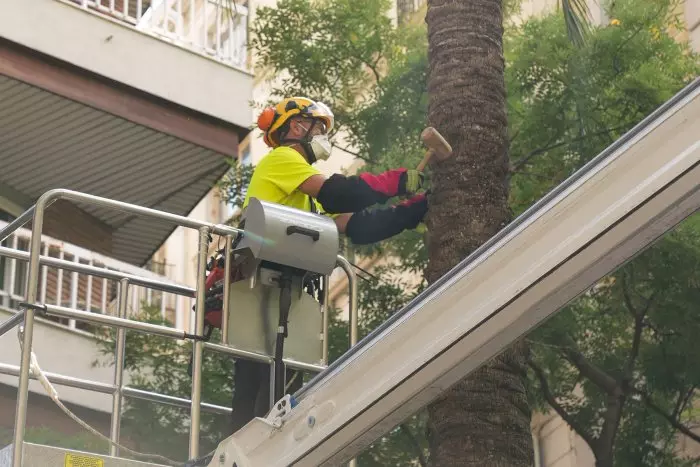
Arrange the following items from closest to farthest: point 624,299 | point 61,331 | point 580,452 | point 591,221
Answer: point 591,221 < point 624,299 < point 61,331 < point 580,452

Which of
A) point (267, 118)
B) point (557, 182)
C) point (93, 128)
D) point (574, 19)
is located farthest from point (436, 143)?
point (93, 128)

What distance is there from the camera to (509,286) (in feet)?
17.3

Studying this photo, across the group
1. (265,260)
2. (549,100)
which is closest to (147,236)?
(549,100)

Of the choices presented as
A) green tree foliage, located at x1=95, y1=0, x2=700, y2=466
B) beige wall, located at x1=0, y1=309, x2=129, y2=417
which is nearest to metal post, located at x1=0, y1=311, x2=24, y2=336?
green tree foliage, located at x1=95, y1=0, x2=700, y2=466

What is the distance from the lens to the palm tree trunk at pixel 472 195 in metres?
8.05

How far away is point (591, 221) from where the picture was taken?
5168 millimetres

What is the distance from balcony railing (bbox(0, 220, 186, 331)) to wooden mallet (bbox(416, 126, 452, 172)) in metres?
6.44

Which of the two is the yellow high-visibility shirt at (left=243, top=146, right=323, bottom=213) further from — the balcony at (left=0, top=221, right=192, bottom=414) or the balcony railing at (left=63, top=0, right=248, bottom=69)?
the balcony railing at (left=63, top=0, right=248, bottom=69)

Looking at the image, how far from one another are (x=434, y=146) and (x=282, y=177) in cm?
77

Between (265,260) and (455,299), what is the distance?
1852 millimetres

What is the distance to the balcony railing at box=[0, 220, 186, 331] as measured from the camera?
15422 mm

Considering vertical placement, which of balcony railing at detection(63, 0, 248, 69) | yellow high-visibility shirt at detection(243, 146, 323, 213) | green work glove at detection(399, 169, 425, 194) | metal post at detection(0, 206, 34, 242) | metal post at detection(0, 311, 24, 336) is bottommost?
metal post at detection(0, 311, 24, 336)

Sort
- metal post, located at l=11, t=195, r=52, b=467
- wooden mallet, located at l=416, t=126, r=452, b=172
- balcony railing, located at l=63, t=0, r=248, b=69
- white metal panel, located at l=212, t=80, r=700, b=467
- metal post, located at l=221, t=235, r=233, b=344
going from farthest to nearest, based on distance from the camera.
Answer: balcony railing, located at l=63, t=0, r=248, b=69, wooden mallet, located at l=416, t=126, r=452, b=172, metal post, located at l=221, t=235, r=233, b=344, metal post, located at l=11, t=195, r=52, b=467, white metal panel, located at l=212, t=80, r=700, b=467

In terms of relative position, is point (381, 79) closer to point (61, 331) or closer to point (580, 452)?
point (61, 331)
